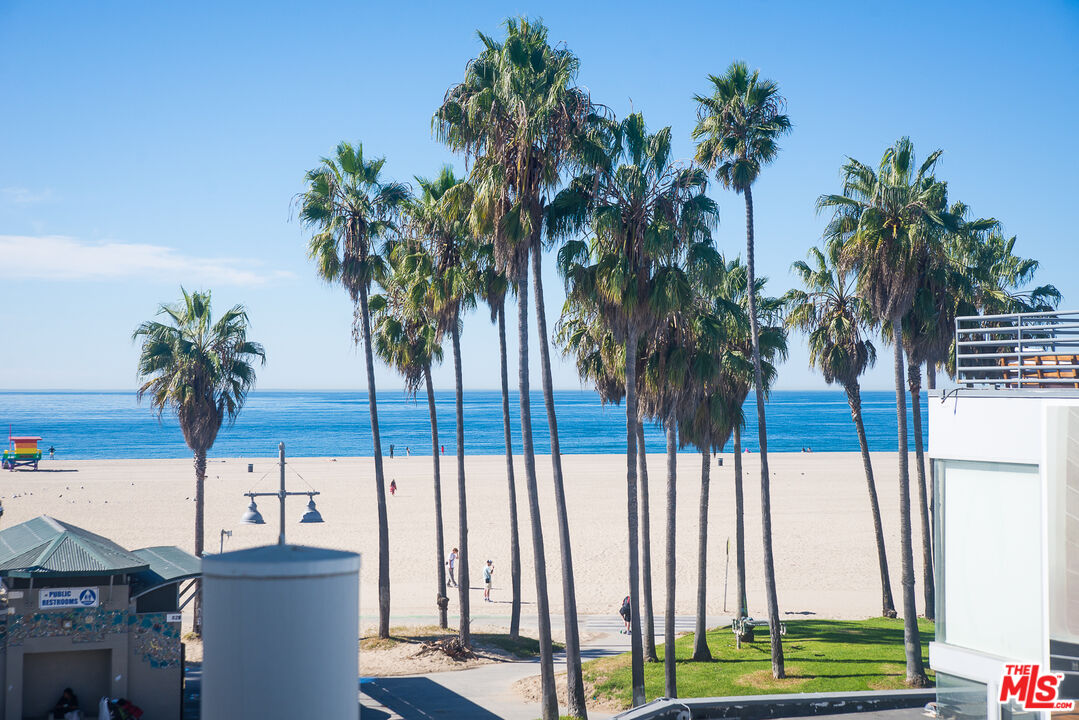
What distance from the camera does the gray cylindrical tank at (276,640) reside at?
501 cm

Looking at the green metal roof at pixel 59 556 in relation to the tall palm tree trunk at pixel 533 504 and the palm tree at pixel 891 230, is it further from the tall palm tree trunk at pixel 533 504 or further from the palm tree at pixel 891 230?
the palm tree at pixel 891 230

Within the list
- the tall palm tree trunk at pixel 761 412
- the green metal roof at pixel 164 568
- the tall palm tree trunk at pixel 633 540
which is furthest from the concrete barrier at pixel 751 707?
the green metal roof at pixel 164 568

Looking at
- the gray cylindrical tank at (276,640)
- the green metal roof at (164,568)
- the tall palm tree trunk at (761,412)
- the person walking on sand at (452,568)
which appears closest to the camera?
the gray cylindrical tank at (276,640)

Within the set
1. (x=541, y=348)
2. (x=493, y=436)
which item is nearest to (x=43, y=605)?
(x=541, y=348)

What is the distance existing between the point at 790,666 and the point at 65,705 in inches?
653

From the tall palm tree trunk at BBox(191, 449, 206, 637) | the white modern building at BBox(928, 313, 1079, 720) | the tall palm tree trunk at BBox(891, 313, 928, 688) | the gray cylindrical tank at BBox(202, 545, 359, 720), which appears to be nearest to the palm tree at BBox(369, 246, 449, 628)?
the tall palm tree trunk at BBox(191, 449, 206, 637)

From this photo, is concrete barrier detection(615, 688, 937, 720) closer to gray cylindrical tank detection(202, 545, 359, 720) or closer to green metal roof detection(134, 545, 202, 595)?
gray cylindrical tank detection(202, 545, 359, 720)

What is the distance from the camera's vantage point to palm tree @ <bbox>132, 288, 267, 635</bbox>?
28.7m

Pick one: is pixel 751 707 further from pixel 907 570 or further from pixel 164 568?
pixel 164 568

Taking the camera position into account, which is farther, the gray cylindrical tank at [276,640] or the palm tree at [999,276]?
the palm tree at [999,276]

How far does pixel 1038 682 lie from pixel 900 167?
15.1 metres

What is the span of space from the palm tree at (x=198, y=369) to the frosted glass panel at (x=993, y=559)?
22857 millimetres

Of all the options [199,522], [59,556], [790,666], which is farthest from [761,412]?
[199,522]

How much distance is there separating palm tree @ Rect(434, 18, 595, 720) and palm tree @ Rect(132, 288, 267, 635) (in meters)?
14.2
